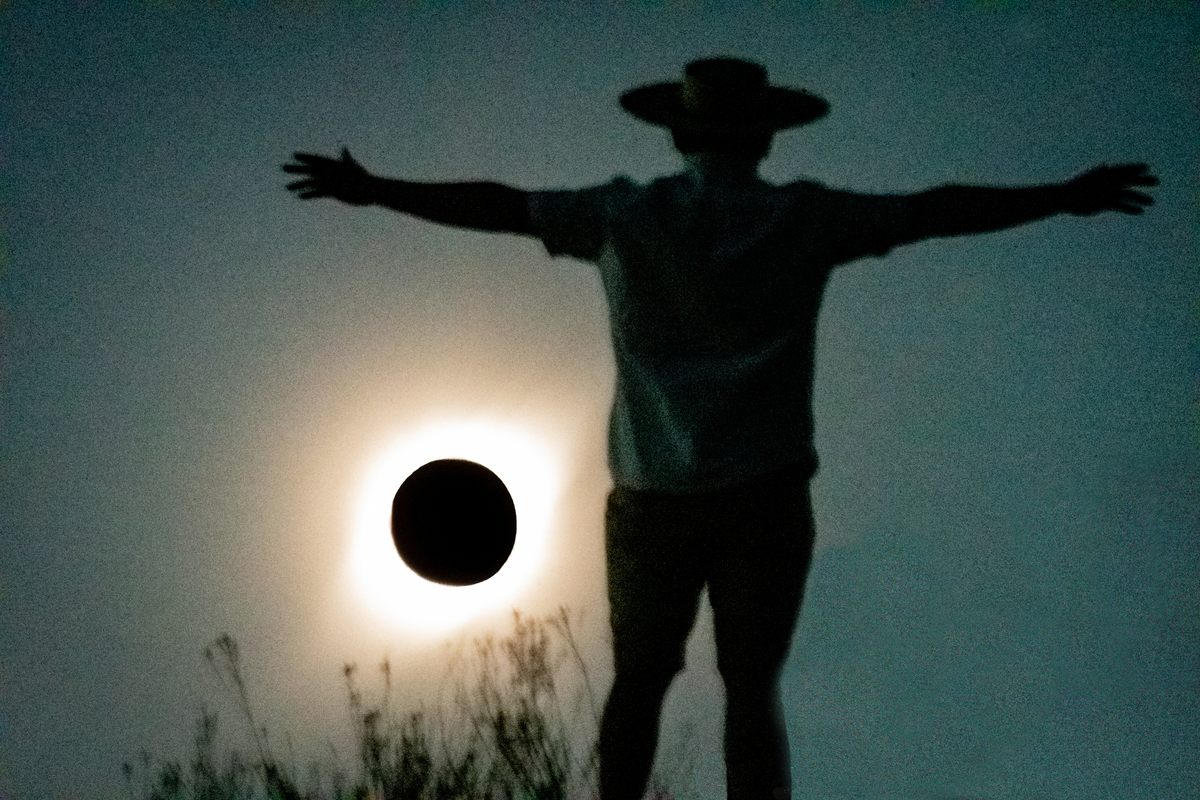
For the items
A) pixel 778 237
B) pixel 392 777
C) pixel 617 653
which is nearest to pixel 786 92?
pixel 778 237

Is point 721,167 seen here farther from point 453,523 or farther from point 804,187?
point 453,523

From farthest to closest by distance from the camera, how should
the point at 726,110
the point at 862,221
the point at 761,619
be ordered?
the point at 726,110
the point at 862,221
the point at 761,619

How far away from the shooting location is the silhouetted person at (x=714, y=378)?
83.4 inches

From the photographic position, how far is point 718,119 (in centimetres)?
231

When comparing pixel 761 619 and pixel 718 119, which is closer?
pixel 761 619

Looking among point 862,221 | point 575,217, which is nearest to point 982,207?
point 862,221

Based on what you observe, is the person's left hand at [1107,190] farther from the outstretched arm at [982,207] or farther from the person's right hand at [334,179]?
the person's right hand at [334,179]

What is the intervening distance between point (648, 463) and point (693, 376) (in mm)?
181

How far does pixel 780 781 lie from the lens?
7.00 ft

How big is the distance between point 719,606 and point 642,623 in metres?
0.15

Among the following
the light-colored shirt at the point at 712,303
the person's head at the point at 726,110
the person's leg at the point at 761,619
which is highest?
the person's head at the point at 726,110

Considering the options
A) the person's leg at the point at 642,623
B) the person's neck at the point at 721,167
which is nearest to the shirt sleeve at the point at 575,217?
the person's neck at the point at 721,167

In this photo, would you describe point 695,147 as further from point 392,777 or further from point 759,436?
point 392,777

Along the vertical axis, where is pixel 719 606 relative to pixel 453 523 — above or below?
below
